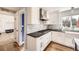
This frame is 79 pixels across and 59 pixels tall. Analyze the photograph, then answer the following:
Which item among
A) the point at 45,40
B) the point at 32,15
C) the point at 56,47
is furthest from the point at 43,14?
the point at 56,47

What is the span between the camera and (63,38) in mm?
1019

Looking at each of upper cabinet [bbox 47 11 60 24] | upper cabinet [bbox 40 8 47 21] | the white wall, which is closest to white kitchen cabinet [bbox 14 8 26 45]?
the white wall

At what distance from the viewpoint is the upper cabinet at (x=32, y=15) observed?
948 millimetres

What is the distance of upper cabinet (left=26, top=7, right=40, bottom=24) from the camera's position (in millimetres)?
948

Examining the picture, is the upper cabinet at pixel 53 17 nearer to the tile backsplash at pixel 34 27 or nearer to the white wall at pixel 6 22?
the tile backsplash at pixel 34 27

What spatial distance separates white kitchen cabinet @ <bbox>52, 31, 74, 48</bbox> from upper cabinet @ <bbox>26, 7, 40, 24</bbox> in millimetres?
376

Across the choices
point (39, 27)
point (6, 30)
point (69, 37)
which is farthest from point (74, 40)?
point (6, 30)

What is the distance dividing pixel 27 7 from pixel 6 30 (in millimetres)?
453

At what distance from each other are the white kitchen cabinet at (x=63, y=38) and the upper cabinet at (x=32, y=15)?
376 mm

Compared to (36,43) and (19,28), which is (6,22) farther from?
(36,43)

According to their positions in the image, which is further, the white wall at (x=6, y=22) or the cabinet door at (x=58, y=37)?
the cabinet door at (x=58, y=37)

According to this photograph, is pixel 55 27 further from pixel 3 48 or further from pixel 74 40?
pixel 3 48

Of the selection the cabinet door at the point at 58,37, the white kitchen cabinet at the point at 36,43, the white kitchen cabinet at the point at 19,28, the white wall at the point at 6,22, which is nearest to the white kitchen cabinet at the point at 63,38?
the cabinet door at the point at 58,37

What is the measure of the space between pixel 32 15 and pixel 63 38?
58 centimetres
